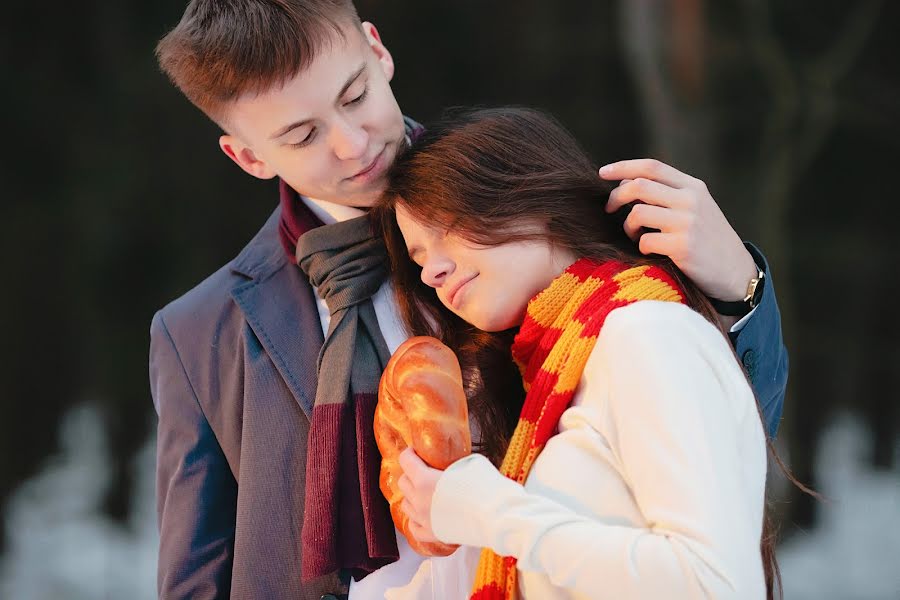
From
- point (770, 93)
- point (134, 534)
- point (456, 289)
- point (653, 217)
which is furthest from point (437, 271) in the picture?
point (134, 534)

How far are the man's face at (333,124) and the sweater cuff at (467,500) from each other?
1.77 feet

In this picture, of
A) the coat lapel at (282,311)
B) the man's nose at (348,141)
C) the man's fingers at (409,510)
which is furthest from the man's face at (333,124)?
the man's fingers at (409,510)

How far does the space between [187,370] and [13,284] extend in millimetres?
2441

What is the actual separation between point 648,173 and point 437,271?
34 cm

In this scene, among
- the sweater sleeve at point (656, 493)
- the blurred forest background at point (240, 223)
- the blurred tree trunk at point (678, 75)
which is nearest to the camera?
the sweater sleeve at point (656, 493)

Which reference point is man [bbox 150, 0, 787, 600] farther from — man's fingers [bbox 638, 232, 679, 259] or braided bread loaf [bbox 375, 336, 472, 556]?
braided bread loaf [bbox 375, 336, 472, 556]

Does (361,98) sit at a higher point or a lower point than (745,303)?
higher

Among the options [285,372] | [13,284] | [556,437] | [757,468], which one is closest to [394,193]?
[285,372]

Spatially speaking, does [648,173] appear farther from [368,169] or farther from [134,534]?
[134,534]

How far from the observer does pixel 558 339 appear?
58.5 inches

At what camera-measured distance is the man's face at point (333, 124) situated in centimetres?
168

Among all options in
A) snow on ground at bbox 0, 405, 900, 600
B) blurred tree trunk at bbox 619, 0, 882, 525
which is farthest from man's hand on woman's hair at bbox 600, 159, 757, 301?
snow on ground at bbox 0, 405, 900, 600

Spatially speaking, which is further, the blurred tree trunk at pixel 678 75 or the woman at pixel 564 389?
the blurred tree trunk at pixel 678 75

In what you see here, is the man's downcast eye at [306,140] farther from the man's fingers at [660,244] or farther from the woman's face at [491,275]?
the man's fingers at [660,244]
